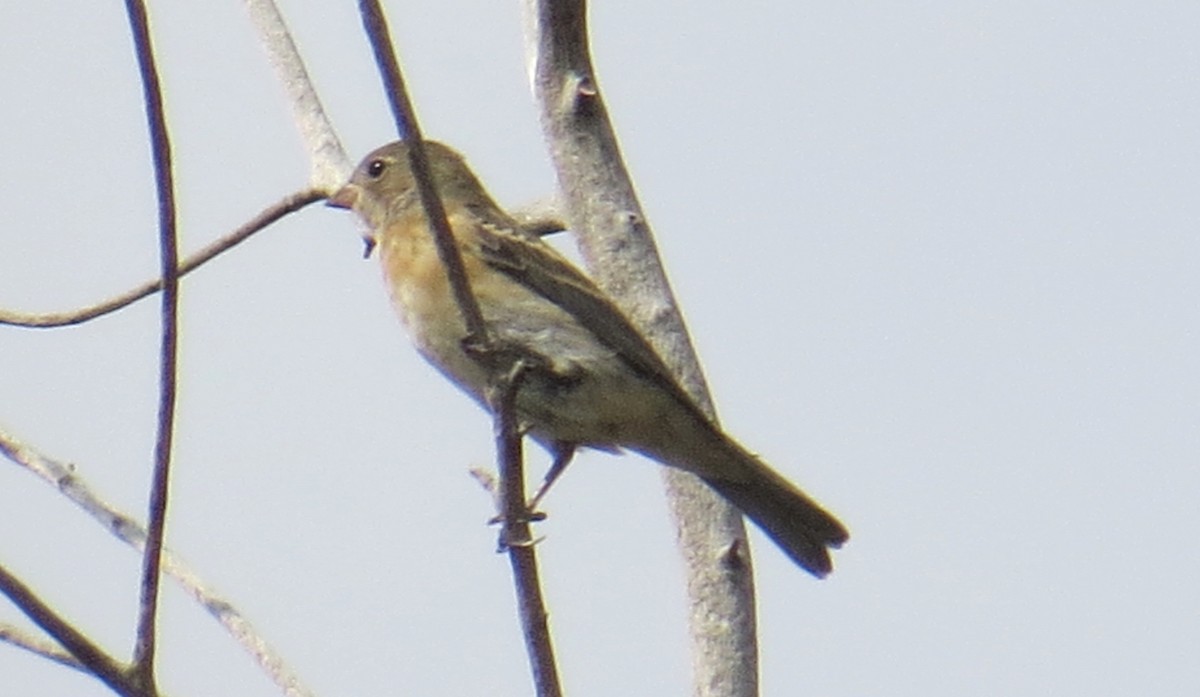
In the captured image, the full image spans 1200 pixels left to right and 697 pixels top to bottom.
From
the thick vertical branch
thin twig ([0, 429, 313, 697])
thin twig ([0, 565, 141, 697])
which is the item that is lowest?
thin twig ([0, 565, 141, 697])

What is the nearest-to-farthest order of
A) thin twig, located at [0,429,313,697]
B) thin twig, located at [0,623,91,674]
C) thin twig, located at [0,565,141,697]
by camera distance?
thin twig, located at [0,565,141,697] < thin twig, located at [0,623,91,674] < thin twig, located at [0,429,313,697]

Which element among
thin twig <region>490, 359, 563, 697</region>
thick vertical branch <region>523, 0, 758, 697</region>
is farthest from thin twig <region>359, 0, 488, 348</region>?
thick vertical branch <region>523, 0, 758, 697</region>

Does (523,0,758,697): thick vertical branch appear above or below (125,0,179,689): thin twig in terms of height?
above

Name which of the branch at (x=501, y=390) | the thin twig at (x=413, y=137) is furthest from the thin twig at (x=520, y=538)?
the thin twig at (x=413, y=137)

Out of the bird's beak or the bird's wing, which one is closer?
the bird's wing

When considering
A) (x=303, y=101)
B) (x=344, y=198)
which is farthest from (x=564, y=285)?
(x=303, y=101)

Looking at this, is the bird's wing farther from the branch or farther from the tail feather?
the branch

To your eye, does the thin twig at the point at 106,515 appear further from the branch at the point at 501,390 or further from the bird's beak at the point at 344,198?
the bird's beak at the point at 344,198
